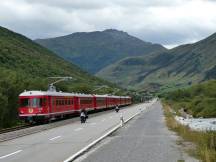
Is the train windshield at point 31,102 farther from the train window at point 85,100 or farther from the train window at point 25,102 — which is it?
the train window at point 85,100

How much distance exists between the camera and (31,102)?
43.6 m

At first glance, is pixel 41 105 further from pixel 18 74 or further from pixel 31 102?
pixel 18 74

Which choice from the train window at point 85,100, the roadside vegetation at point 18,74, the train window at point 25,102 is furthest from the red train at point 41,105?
the train window at point 85,100

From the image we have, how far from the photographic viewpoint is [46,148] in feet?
73.7

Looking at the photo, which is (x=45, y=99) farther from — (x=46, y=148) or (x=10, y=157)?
(x=10, y=157)

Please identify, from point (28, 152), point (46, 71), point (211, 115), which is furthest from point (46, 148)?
point (46, 71)

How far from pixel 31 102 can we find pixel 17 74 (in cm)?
1874

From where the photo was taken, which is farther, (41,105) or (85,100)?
(85,100)

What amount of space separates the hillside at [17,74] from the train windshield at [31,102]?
1.85 metres

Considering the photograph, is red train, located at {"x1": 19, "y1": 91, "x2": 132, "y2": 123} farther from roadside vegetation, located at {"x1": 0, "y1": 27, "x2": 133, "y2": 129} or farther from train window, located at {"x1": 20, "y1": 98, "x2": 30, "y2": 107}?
roadside vegetation, located at {"x1": 0, "y1": 27, "x2": 133, "y2": 129}

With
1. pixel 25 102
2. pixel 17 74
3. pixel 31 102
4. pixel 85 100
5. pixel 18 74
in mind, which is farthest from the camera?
pixel 85 100

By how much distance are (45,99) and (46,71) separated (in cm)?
10265

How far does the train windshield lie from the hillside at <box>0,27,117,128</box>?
1.85m

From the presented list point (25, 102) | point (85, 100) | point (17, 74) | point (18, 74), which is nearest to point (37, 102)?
point (25, 102)
